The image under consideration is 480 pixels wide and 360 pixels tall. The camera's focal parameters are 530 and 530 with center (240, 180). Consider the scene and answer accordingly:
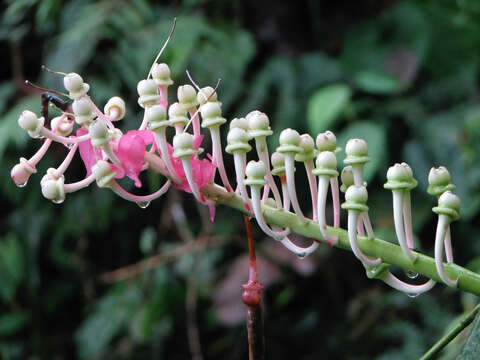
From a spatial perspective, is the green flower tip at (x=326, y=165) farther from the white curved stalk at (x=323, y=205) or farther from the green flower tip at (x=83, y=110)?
the green flower tip at (x=83, y=110)

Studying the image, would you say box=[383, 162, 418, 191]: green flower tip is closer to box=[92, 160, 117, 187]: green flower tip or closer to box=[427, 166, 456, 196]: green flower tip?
box=[427, 166, 456, 196]: green flower tip

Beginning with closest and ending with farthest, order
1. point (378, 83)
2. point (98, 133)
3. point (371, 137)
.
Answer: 1. point (98, 133)
2. point (371, 137)
3. point (378, 83)

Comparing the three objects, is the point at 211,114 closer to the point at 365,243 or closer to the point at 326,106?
the point at 365,243

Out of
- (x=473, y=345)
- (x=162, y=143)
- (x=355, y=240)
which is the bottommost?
(x=473, y=345)

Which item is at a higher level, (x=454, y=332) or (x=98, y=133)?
(x=98, y=133)

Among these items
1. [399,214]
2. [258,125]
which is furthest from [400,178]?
[258,125]

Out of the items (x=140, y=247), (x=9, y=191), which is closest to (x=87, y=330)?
(x=140, y=247)
